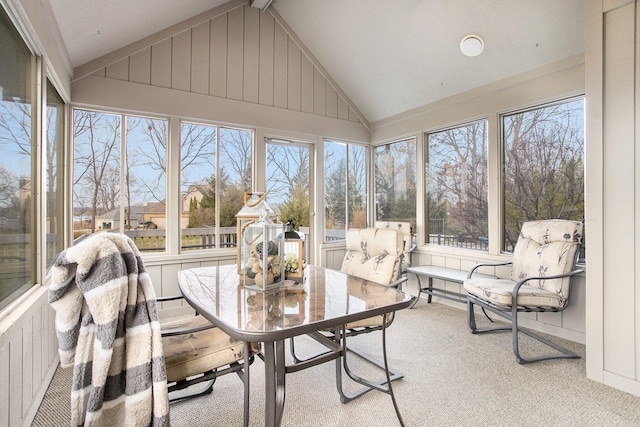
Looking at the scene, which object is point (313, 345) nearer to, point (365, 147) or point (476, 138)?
point (476, 138)

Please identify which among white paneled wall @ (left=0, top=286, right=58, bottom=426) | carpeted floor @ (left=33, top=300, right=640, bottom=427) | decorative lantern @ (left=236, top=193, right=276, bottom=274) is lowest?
carpeted floor @ (left=33, top=300, right=640, bottom=427)

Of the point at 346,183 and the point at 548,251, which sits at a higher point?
the point at 346,183

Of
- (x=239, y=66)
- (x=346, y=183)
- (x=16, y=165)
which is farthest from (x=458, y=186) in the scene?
(x=16, y=165)

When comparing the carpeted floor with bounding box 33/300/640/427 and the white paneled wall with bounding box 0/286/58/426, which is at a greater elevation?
the white paneled wall with bounding box 0/286/58/426

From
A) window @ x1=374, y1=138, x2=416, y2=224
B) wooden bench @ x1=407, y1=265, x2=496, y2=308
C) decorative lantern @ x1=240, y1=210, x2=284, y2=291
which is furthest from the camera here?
window @ x1=374, y1=138, x2=416, y2=224

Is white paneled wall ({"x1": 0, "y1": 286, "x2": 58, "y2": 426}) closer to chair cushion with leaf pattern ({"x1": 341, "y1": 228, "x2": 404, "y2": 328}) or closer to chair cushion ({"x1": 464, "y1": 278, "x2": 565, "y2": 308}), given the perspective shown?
chair cushion with leaf pattern ({"x1": 341, "y1": 228, "x2": 404, "y2": 328})

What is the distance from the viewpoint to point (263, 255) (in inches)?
69.9

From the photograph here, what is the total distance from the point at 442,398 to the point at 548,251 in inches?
68.5

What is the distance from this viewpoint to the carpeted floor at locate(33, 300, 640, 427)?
191 centimetres

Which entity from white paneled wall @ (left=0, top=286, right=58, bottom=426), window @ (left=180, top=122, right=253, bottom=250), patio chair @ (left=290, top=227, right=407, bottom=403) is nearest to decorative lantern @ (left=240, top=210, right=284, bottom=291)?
patio chair @ (left=290, top=227, right=407, bottom=403)

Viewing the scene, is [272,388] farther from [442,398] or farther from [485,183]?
[485,183]

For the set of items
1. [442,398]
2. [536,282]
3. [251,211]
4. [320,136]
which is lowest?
[442,398]

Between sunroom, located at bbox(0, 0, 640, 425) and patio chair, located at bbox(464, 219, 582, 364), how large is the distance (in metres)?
0.31

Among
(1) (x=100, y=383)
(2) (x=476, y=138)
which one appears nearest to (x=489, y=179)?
(2) (x=476, y=138)
